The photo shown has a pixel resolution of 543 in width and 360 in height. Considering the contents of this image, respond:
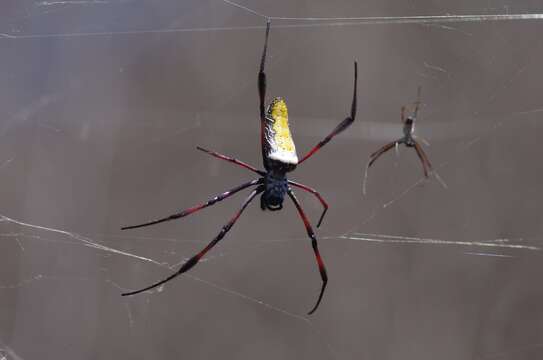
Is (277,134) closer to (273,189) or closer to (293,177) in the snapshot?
(273,189)

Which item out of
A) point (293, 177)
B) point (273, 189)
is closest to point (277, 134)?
point (273, 189)

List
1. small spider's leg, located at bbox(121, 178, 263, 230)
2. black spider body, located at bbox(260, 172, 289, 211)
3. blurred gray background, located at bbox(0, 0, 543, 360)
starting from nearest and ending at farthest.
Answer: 1. small spider's leg, located at bbox(121, 178, 263, 230)
2. black spider body, located at bbox(260, 172, 289, 211)
3. blurred gray background, located at bbox(0, 0, 543, 360)

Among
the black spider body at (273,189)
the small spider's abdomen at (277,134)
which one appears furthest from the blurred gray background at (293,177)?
→ the small spider's abdomen at (277,134)

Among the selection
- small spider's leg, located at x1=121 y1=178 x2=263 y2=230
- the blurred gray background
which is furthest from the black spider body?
the blurred gray background

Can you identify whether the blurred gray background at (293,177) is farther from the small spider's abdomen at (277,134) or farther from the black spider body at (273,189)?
the small spider's abdomen at (277,134)

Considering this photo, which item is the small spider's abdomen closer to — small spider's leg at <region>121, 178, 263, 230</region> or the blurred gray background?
small spider's leg at <region>121, 178, 263, 230</region>
